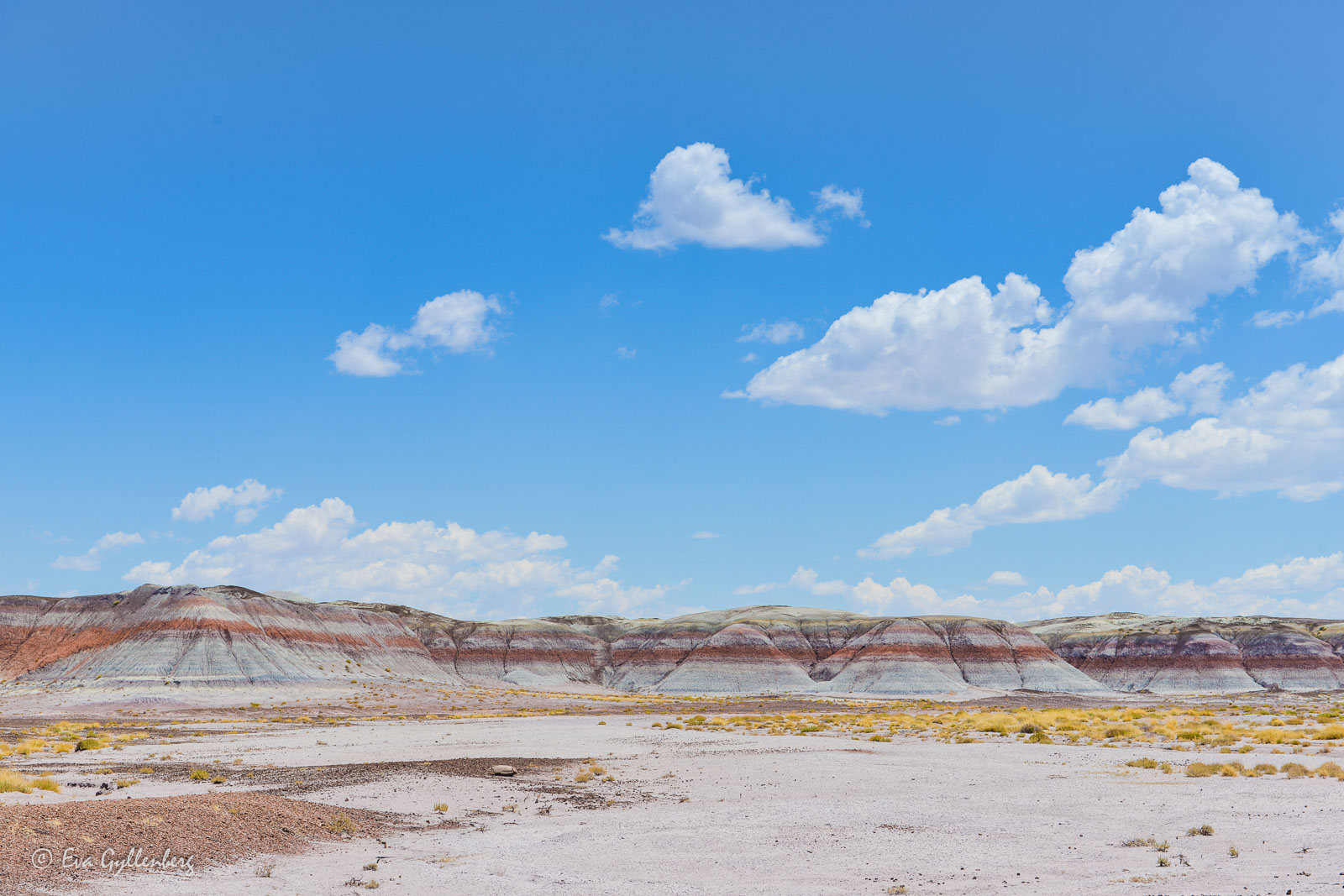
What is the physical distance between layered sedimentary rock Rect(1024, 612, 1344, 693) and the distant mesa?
0.26 meters

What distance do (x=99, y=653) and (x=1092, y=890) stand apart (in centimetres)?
10896

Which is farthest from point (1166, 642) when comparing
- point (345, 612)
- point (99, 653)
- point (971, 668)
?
point (99, 653)

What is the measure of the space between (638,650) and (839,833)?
418 ft

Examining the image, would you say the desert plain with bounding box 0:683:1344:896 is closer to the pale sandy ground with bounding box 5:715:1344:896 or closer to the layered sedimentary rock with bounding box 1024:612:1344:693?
the pale sandy ground with bounding box 5:715:1344:896

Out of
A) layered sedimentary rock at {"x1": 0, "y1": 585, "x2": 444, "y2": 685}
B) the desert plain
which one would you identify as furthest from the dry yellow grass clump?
layered sedimentary rock at {"x1": 0, "y1": 585, "x2": 444, "y2": 685}

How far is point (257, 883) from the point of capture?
52.7ft

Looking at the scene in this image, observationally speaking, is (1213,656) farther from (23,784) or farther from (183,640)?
(23,784)

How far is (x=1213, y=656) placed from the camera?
135375 mm

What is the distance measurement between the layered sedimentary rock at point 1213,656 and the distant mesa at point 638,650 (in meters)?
0.26

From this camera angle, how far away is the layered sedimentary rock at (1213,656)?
13200 cm

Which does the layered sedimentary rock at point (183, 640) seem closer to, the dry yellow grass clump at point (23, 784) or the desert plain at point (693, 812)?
the desert plain at point (693, 812)

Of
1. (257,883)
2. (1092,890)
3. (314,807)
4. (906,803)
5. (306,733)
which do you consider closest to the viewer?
(1092,890)

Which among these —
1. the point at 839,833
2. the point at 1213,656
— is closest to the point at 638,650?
the point at 1213,656

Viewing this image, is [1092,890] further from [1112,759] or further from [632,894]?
[1112,759]
